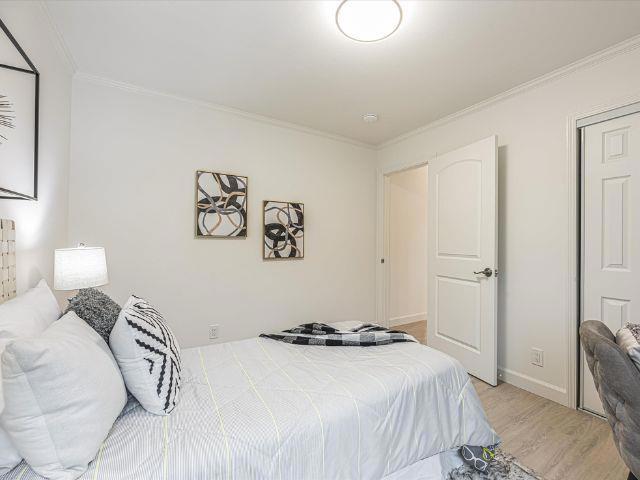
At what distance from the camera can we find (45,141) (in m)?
1.78

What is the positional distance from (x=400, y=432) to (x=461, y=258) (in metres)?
1.92

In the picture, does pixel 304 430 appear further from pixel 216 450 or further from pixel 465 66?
pixel 465 66

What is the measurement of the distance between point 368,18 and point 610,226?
6.62ft

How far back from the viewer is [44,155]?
5.80ft

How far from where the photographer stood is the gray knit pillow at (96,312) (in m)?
1.27

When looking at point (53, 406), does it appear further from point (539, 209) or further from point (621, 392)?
point (539, 209)

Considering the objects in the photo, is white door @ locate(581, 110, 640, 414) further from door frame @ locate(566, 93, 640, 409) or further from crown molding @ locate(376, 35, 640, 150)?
crown molding @ locate(376, 35, 640, 150)

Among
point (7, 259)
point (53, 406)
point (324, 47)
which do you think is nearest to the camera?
point (53, 406)

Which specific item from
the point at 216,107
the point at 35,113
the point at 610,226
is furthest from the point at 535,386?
the point at 35,113

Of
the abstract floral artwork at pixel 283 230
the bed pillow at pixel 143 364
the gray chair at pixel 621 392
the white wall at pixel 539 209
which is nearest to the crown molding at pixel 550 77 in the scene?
Answer: the white wall at pixel 539 209

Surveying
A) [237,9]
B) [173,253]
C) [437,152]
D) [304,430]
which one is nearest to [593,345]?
[304,430]

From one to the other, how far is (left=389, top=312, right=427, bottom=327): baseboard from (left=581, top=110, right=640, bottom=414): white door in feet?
7.37

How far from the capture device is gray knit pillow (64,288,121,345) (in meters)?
1.27

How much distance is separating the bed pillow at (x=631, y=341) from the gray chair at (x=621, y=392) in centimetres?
2
